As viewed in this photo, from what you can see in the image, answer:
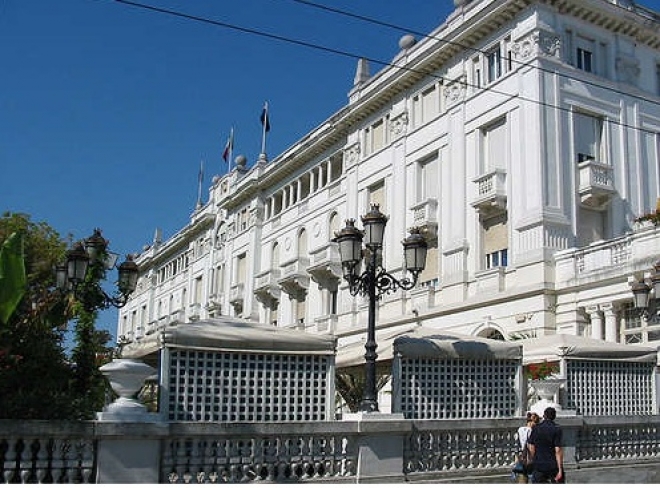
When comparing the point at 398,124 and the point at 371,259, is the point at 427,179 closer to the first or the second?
the point at 398,124

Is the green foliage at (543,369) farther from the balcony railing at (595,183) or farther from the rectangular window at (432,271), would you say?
the rectangular window at (432,271)

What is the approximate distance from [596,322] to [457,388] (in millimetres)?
13270

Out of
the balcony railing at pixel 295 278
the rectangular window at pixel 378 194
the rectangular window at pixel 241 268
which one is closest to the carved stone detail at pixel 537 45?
the rectangular window at pixel 378 194

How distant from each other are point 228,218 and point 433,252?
27.1 m

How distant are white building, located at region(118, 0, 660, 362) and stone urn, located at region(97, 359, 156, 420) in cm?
1482

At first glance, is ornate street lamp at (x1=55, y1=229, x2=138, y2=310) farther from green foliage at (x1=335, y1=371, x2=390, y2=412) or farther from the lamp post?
the lamp post

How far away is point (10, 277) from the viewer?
33.4 ft

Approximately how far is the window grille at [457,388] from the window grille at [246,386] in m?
1.45

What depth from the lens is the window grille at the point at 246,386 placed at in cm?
1032

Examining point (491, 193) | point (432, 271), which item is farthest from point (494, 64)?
point (432, 271)

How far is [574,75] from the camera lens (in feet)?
91.8

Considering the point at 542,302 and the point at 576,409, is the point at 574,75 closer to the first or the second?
the point at 542,302

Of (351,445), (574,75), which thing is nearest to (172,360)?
(351,445)

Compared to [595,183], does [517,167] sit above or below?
above
